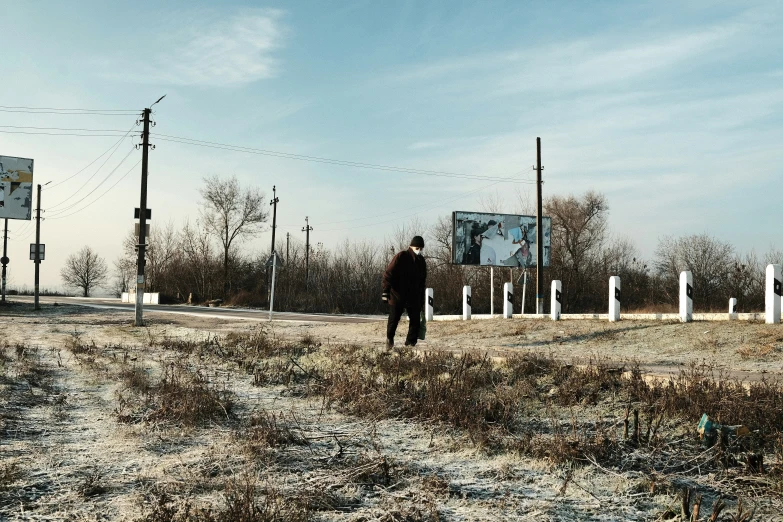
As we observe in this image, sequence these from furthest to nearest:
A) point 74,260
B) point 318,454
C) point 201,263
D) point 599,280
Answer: point 74,260, point 201,263, point 599,280, point 318,454

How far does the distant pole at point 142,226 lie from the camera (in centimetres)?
2278

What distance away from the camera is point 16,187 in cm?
3512

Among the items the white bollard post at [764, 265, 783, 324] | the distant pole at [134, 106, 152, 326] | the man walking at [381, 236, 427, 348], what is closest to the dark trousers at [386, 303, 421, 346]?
the man walking at [381, 236, 427, 348]

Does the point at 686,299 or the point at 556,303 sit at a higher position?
the point at 686,299

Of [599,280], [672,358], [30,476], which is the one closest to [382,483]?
[30,476]

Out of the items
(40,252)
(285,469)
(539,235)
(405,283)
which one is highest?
(539,235)

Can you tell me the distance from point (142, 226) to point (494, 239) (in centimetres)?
1462

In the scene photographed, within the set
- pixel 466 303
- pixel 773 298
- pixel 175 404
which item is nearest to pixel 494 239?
pixel 466 303

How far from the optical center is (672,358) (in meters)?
10.7

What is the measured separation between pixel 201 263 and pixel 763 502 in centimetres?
5782

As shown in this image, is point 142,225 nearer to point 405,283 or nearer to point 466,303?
point 466,303

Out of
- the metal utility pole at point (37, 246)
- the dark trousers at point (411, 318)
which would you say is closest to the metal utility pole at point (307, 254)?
the metal utility pole at point (37, 246)

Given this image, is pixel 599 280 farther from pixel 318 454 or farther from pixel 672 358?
pixel 318 454

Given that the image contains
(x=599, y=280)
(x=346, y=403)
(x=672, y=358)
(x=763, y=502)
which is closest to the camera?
(x=763, y=502)
